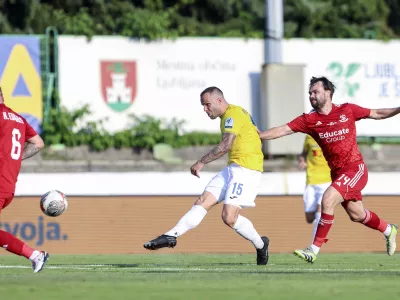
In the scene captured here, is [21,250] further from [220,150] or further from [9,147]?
[220,150]

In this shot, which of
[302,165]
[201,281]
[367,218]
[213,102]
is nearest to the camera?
[201,281]

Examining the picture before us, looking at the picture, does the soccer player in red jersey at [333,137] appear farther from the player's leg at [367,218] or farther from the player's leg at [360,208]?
the player's leg at [367,218]

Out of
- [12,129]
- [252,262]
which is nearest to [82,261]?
[252,262]

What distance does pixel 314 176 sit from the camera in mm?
16719

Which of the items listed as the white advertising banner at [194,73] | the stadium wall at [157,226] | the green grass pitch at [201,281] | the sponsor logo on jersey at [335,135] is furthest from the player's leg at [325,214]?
the white advertising banner at [194,73]

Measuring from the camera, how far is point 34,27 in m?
23.6

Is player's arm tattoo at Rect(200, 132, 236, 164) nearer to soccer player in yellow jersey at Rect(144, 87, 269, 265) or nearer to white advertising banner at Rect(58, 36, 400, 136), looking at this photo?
soccer player in yellow jersey at Rect(144, 87, 269, 265)

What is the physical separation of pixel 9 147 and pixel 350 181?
3.89 m

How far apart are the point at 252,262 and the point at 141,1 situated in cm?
1334

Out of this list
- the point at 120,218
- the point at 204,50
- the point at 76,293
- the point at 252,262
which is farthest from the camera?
the point at 204,50

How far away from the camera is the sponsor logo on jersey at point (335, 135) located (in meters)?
12.2

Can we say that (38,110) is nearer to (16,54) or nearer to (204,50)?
(16,54)

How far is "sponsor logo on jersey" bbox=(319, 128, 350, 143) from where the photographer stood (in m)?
12.2

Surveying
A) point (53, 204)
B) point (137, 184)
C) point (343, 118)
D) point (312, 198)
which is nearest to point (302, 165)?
point (312, 198)
